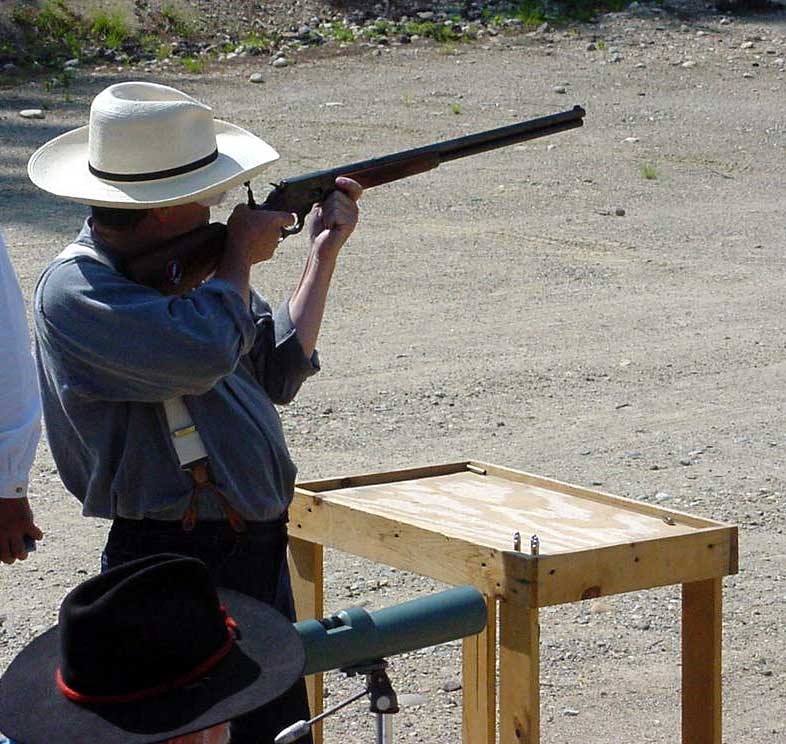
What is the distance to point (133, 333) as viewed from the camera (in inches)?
114

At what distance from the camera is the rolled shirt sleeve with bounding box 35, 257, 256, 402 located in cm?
290

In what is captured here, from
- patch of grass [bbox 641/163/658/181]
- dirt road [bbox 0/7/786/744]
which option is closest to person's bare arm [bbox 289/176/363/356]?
dirt road [bbox 0/7/786/744]

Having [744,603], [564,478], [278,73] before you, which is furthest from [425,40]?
[744,603]

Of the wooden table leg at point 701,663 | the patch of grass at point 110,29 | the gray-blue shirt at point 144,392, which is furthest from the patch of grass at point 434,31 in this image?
the gray-blue shirt at point 144,392

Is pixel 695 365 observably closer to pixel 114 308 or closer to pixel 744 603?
pixel 744 603

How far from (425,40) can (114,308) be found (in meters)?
16.8

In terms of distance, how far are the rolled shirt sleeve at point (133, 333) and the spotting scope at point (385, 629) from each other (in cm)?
76

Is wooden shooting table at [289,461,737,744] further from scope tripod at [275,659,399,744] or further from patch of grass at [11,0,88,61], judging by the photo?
patch of grass at [11,0,88,61]

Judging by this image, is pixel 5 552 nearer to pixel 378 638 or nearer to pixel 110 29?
pixel 378 638

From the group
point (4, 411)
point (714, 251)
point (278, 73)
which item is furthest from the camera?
point (278, 73)

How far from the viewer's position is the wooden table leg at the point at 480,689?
11.5 feet

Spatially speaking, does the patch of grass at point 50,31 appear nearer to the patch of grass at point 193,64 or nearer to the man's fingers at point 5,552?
the patch of grass at point 193,64

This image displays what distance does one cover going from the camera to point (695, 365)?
8727mm

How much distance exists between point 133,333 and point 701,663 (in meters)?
1.69
